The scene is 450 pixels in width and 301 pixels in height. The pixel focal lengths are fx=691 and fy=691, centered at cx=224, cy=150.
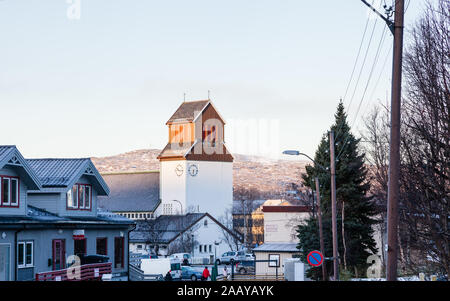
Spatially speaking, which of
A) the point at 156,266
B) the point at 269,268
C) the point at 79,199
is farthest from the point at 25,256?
the point at 269,268

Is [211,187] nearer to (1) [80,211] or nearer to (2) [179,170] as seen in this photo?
(2) [179,170]

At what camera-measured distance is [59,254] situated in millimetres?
39625

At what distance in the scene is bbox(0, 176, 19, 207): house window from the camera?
3549 centimetres

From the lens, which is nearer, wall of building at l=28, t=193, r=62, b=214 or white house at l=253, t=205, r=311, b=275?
wall of building at l=28, t=193, r=62, b=214

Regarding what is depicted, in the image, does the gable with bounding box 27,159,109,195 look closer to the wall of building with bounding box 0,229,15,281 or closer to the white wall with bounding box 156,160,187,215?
the wall of building with bounding box 0,229,15,281

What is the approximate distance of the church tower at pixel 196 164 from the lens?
139625 millimetres

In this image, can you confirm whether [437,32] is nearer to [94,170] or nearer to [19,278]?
[19,278]

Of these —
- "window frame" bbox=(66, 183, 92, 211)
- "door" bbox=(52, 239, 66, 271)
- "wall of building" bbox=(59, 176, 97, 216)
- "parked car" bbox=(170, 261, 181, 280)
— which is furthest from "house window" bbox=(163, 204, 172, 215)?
"door" bbox=(52, 239, 66, 271)

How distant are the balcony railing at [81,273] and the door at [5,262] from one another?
58.9 inches

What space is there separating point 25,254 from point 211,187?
10829 centimetres

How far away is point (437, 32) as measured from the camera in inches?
877

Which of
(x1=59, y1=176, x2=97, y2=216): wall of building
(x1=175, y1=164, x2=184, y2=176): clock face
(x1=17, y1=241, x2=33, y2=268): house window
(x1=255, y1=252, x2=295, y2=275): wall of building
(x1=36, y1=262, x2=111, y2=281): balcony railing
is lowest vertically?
(x1=255, y1=252, x2=295, y2=275): wall of building

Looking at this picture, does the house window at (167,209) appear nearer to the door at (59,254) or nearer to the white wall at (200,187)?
the white wall at (200,187)

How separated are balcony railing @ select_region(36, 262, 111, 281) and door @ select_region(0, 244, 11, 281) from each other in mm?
1496
